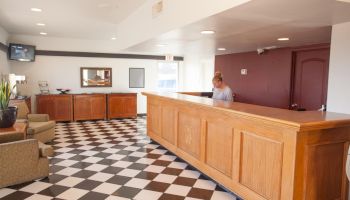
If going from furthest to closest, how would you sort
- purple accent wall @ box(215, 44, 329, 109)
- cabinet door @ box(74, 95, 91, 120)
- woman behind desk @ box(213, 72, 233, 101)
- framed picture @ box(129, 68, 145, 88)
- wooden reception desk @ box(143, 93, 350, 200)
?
framed picture @ box(129, 68, 145, 88) < cabinet door @ box(74, 95, 91, 120) < purple accent wall @ box(215, 44, 329, 109) < woman behind desk @ box(213, 72, 233, 101) < wooden reception desk @ box(143, 93, 350, 200)

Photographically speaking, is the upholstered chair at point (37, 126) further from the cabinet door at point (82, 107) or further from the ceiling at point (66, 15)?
the cabinet door at point (82, 107)

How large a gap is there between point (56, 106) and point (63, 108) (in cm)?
20

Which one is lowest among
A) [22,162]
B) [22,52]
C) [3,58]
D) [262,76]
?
[22,162]

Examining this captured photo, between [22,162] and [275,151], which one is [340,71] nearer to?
[275,151]

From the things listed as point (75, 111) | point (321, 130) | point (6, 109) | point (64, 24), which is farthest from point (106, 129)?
point (321, 130)

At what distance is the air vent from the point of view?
3.94 meters

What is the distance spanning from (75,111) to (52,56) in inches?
73.0

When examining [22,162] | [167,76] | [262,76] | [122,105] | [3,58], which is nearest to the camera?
[22,162]

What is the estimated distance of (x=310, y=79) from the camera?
5.30m

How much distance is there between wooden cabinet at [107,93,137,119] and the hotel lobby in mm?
72

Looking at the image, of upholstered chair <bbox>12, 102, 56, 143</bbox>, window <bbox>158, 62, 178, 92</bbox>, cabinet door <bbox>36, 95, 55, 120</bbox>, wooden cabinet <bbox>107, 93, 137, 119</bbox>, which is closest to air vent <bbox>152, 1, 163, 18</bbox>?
upholstered chair <bbox>12, 102, 56, 143</bbox>

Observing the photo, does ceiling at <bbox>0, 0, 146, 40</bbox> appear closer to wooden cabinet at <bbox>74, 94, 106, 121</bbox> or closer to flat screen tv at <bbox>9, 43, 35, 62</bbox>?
flat screen tv at <bbox>9, 43, 35, 62</bbox>

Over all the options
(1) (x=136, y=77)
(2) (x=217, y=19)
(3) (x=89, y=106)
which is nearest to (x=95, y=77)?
(3) (x=89, y=106)

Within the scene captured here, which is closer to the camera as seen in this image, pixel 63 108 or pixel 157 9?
pixel 157 9
